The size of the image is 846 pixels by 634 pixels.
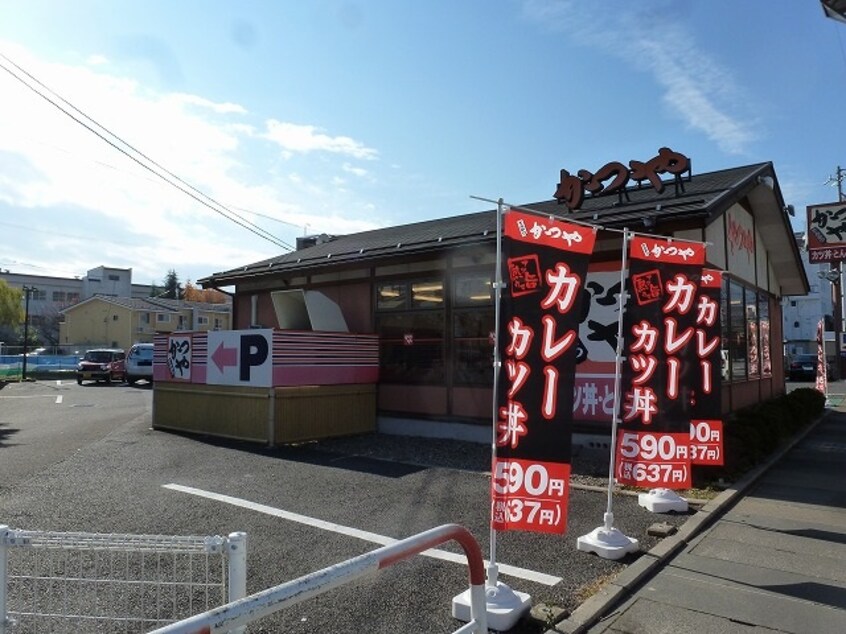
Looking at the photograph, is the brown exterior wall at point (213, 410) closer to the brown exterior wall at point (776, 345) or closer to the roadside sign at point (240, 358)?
the roadside sign at point (240, 358)

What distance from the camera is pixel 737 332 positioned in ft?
38.7

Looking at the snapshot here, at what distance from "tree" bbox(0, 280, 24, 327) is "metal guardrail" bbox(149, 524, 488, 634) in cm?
4992

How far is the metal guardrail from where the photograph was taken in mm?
1784

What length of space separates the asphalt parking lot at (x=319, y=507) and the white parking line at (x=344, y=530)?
0.02 m

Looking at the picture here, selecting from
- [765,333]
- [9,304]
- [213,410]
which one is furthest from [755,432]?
[9,304]

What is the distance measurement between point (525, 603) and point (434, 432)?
743cm

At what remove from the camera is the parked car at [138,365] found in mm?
29688

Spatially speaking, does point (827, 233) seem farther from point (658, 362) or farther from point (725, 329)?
point (658, 362)

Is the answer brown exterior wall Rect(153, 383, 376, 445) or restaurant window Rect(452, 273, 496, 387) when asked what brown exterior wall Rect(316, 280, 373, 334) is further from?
restaurant window Rect(452, 273, 496, 387)

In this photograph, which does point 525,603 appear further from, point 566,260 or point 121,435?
point 121,435

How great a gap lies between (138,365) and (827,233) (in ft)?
95.5

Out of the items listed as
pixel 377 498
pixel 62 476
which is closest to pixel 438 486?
pixel 377 498

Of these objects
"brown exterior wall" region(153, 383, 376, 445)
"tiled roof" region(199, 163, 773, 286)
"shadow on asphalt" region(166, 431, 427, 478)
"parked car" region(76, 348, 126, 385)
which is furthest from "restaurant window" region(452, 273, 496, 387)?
"parked car" region(76, 348, 126, 385)

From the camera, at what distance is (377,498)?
23.1ft
